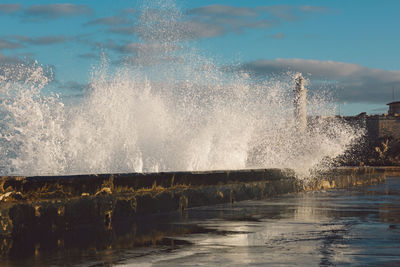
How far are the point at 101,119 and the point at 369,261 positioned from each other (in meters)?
11.6

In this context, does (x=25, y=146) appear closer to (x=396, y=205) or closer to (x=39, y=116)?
(x=39, y=116)

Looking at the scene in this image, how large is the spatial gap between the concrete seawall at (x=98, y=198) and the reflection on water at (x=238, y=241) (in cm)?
37

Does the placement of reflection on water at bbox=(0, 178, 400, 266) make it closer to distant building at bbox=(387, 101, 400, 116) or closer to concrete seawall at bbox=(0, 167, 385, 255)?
concrete seawall at bbox=(0, 167, 385, 255)

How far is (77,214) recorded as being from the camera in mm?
8930

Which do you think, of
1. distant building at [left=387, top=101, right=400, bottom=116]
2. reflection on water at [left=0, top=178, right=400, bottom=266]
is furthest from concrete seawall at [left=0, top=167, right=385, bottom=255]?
distant building at [left=387, top=101, right=400, bottom=116]

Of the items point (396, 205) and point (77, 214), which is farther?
point (396, 205)

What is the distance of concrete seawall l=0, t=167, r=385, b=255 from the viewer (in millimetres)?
7824

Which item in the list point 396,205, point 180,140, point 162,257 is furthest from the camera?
point 180,140

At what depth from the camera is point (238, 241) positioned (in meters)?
7.38

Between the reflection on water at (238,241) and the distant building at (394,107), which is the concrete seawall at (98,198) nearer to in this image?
the reflection on water at (238,241)

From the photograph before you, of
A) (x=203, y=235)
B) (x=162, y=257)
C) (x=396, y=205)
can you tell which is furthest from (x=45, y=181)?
(x=396, y=205)

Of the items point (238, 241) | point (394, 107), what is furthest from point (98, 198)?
point (394, 107)

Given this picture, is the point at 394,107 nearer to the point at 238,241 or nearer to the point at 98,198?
the point at 98,198

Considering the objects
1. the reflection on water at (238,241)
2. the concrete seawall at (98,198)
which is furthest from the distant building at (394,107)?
the reflection on water at (238,241)
